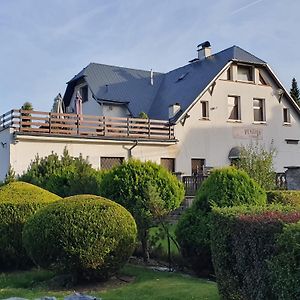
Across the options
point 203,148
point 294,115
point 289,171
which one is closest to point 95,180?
point 289,171

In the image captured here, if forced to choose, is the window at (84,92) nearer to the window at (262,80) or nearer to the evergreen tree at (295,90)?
the window at (262,80)

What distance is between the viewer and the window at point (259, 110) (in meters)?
32.3

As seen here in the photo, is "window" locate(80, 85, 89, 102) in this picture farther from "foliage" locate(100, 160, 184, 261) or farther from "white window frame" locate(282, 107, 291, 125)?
"foliage" locate(100, 160, 184, 261)

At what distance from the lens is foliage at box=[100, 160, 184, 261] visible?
38.9 ft

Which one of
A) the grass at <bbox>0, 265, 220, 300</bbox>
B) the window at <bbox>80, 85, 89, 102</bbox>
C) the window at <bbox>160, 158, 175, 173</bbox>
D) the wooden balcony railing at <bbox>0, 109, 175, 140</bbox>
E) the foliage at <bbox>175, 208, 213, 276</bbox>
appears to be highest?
A: the window at <bbox>80, 85, 89, 102</bbox>

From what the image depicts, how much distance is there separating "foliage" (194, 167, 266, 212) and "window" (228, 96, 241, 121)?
68.9ft

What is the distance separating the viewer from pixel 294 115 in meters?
33.9

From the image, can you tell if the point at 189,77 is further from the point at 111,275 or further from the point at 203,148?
the point at 111,275

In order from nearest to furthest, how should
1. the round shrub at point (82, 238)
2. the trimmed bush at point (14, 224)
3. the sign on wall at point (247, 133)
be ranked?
the round shrub at point (82, 238) < the trimmed bush at point (14, 224) < the sign on wall at point (247, 133)

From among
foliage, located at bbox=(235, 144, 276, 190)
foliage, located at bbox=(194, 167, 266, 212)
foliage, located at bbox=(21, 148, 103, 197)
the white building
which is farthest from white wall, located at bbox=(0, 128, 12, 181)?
foliage, located at bbox=(194, 167, 266, 212)

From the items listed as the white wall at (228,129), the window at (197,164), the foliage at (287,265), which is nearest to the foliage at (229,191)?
the foliage at (287,265)

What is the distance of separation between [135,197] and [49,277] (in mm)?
2846

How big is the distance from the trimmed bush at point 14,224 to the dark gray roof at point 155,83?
58.3ft

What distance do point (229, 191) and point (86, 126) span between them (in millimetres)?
15667
